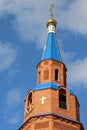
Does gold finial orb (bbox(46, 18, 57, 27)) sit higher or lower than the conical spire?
higher

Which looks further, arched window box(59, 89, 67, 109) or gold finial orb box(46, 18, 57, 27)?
gold finial orb box(46, 18, 57, 27)

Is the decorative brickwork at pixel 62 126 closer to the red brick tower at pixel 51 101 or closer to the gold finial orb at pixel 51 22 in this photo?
the red brick tower at pixel 51 101

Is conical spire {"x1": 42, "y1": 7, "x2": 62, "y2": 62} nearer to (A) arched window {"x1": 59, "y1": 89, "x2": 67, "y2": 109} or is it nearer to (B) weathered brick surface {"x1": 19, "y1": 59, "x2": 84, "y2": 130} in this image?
(B) weathered brick surface {"x1": 19, "y1": 59, "x2": 84, "y2": 130}

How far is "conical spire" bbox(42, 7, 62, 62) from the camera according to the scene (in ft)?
141

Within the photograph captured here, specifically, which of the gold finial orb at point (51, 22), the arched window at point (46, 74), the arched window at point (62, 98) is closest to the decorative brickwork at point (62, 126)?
the arched window at point (62, 98)

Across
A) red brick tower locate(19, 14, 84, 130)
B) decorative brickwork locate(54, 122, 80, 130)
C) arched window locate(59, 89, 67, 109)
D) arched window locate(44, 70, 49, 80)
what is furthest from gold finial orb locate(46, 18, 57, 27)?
decorative brickwork locate(54, 122, 80, 130)

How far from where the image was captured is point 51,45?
4412cm

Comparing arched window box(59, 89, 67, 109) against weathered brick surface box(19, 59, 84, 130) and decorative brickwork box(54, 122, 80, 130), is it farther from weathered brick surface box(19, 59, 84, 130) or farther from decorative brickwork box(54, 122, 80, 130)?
decorative brickwork box(54, 122, 80, 130)

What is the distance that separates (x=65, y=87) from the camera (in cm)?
4072

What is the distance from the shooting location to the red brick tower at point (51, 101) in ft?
123

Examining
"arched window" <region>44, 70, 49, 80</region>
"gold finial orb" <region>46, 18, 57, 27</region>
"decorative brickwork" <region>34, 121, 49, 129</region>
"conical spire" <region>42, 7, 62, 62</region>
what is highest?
"gold finial orb" <region>46, 18, 57, 27</region>

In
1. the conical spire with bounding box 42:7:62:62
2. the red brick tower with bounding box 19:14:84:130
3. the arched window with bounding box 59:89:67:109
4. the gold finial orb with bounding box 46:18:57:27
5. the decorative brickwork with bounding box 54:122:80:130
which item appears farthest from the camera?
the gold finial orb with bounding box 46:18:57:27

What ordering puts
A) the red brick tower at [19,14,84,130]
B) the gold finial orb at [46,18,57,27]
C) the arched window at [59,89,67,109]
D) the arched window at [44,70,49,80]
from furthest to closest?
the gold finial orb at [46,18,57,27]
the arched window at [44,70,49,80]
the arched window at [59,89,67,109]
the red brick tower at [19,14,84,130]

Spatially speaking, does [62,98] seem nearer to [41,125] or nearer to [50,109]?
[50,109]
